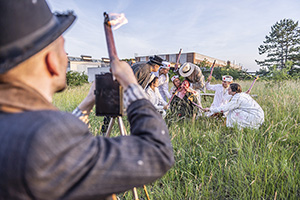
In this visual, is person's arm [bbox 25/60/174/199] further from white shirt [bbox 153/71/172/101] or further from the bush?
the bush

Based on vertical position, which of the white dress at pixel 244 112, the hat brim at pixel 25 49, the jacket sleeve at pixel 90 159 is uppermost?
the hat brim at pixel 25 49

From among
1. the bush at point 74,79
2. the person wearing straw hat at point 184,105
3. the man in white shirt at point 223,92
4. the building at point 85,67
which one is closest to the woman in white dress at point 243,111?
the person wearing straw hat at point 184,105

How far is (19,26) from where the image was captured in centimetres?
59

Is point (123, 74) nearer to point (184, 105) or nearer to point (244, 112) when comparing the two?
point (244, 112)

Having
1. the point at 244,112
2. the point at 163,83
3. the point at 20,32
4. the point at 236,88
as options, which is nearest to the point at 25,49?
the point at 20,32

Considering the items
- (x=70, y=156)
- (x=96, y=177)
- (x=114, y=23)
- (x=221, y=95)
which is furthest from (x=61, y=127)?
(x=221, y=95)

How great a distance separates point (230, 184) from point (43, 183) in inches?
89.6

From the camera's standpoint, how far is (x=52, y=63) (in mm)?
695

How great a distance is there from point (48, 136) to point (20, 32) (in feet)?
1.18

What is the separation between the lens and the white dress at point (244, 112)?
162 inches

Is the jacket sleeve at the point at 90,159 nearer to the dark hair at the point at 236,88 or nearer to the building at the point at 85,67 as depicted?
the dark hair at the point at 236,88

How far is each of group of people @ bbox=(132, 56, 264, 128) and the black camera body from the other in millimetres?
2427

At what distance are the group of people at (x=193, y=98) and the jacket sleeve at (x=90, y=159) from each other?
2.98 metres

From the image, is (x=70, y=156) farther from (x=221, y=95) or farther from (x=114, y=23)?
(x=221, y=95)
